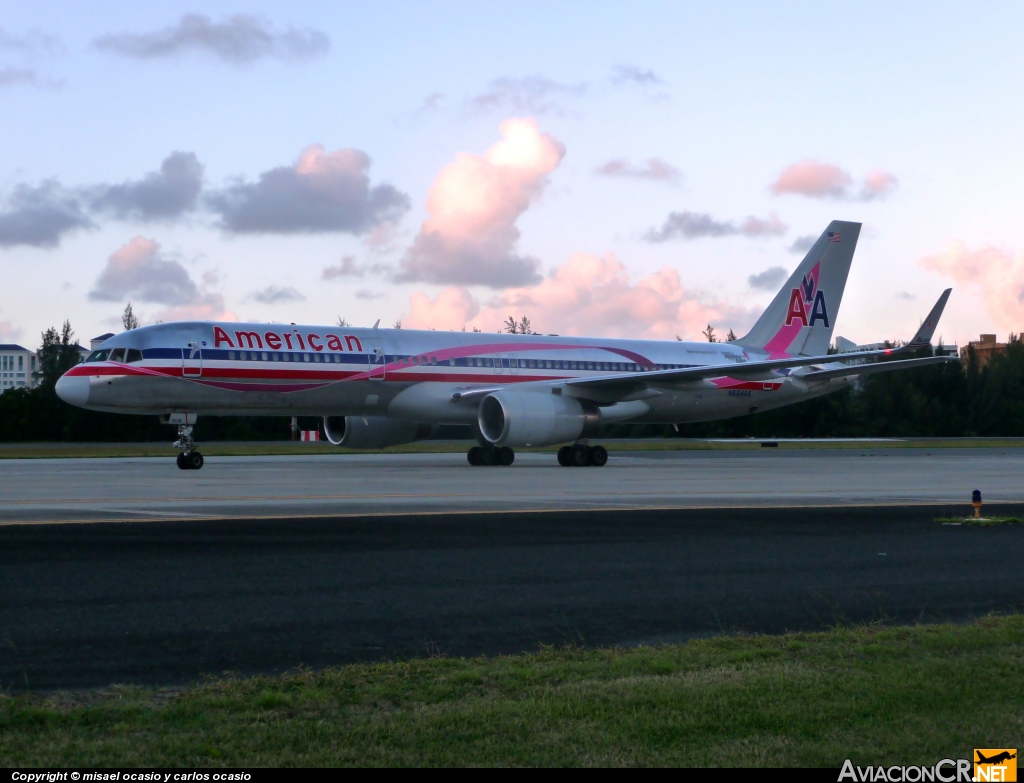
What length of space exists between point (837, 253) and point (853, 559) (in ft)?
100.0

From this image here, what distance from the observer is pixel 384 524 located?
13.2m

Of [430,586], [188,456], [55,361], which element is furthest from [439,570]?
[55,361]

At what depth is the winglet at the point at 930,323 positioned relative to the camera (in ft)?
99.0

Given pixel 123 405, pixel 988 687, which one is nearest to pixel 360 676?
pixel 988 687

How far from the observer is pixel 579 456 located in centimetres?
3023

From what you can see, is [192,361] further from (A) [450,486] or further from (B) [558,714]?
(B) [558,714]

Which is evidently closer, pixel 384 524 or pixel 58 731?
pixel 58 731

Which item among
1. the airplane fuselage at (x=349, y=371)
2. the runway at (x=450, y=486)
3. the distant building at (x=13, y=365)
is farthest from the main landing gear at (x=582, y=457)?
A: the distant building at (x=13, y=365)

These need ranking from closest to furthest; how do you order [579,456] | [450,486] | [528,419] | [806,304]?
1. [450,486]
2. [528,419]
3. [579,456]
4. [806,304]

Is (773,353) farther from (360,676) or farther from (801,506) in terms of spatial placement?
(360,676)

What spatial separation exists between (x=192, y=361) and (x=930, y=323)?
Result: 1943 centimetres

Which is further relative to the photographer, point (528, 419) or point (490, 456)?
point (490, 456)

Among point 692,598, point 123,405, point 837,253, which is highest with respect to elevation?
point 837,253

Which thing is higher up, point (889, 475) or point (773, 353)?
point (773, 353)
